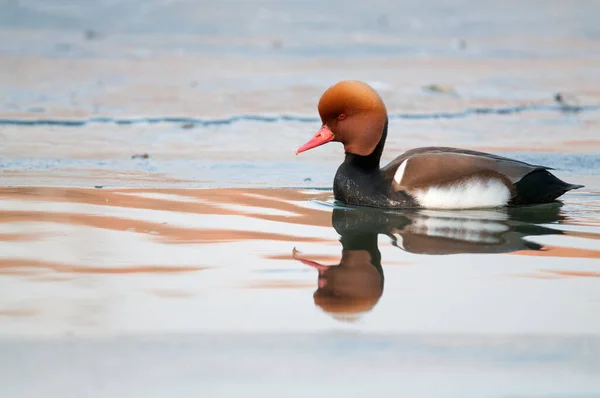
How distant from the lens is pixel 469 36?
19812mm

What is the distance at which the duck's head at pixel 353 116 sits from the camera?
22.4ft

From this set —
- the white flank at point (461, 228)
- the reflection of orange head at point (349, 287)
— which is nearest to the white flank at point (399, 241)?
the white flank at point (461, 228)

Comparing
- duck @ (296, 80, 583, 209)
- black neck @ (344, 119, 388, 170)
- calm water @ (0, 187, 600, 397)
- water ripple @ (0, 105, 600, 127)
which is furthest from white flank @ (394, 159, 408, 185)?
water ripple @ (0, 105, 600, 127)

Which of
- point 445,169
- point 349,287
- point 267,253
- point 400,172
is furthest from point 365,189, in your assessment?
point 349,287

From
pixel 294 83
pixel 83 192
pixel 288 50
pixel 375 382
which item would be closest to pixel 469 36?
pixel 288 50

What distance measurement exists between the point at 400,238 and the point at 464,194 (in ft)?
3.72

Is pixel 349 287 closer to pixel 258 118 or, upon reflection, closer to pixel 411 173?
pixel 411 173

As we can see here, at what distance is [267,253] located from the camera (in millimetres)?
5043

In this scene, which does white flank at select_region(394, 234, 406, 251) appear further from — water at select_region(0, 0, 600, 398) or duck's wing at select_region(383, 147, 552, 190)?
duck's wing at select_region(383, 147, 552, 190)

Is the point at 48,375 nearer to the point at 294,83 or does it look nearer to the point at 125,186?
the point at 125,186

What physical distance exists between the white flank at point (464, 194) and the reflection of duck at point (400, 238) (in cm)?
10

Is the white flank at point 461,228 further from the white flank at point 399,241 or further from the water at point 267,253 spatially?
the white flank at point 399,241

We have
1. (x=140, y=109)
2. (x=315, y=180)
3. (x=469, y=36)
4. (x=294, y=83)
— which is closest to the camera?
(x=315, y=180)

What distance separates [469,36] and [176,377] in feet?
56.5
